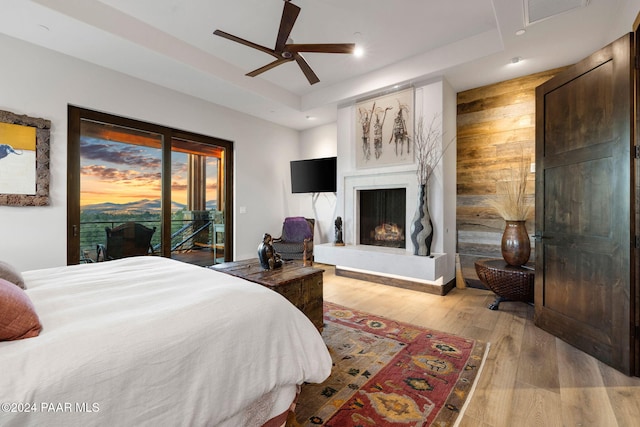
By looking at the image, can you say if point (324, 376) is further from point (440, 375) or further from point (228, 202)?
point (228, 202)

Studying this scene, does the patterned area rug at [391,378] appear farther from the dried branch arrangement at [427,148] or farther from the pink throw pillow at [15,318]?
the dried branch arrangement at [427,148]

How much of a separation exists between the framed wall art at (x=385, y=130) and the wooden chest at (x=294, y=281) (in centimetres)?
228

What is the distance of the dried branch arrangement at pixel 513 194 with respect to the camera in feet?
10.2

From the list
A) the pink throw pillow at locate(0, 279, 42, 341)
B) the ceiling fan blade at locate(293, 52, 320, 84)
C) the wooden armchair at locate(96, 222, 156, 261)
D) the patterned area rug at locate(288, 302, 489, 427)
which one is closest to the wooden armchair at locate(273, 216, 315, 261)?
the wooden armchair at locate(96, 222, 156, 261)

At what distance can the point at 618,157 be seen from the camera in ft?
6.36

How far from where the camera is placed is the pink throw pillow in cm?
87

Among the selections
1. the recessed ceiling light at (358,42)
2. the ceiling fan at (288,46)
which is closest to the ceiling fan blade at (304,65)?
the ceiling fan at (288,46)

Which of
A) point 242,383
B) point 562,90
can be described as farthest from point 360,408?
point 562,90

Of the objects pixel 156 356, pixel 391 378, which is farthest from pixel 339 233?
pixel 156 356

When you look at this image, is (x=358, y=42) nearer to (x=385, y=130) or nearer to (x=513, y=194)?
(x=385, y=130)

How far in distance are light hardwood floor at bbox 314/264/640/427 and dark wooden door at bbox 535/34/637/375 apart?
0.19 m

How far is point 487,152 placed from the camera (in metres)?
3.74

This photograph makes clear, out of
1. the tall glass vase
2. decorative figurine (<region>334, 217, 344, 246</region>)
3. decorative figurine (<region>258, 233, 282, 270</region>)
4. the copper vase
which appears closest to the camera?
decorative figurine (<region>258, 233, 282, 270</region>)

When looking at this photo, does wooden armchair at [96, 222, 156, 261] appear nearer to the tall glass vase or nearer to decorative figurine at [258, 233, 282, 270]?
decorative figurine at [258, 233, 282, 270]
